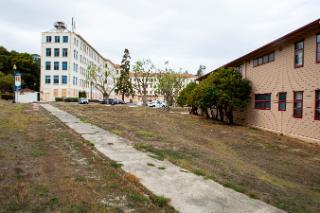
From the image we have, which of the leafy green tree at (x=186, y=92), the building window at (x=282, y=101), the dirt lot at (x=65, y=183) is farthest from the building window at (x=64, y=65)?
the dirt lot at (x=65, y=183)

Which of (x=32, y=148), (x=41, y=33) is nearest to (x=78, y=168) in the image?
(x=32, y=148)

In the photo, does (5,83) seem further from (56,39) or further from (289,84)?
(289,84)

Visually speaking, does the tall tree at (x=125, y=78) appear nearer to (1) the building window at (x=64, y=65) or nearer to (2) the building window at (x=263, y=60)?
(1) the building window at (x=64, y=65)

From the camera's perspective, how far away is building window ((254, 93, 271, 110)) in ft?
62.5

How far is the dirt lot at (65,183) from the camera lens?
13.4 feet

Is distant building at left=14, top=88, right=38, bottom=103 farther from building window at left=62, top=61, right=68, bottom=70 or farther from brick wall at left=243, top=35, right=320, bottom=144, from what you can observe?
brick wall at left=243, top=35, right=320, bottom=144

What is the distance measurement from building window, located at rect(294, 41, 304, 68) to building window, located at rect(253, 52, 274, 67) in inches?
106

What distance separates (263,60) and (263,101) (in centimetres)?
345

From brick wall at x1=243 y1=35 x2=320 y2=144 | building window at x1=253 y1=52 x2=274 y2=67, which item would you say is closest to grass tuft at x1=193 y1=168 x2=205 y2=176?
brick wall at x1=243 y1=35 x2=320 y2=144

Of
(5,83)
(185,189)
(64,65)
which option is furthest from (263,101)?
(64,65)

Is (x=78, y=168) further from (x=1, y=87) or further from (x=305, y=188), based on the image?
(x=1, y=87)

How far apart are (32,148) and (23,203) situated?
4.33 m

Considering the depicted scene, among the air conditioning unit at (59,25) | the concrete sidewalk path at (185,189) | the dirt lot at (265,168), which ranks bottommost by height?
the dirt lot at (265,168)

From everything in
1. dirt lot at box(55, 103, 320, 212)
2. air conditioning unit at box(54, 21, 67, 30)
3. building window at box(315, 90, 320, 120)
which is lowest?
dirt lot at box(55, 103, 320, 212)
